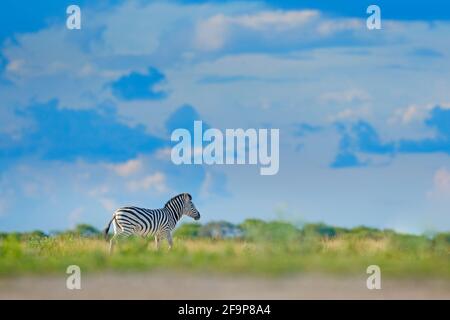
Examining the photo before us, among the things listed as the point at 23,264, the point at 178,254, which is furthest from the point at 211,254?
the point at 23,264

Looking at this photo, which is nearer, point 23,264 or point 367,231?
point 23,264

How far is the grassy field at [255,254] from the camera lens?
75.4 ft

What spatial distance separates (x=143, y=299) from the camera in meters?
21.3

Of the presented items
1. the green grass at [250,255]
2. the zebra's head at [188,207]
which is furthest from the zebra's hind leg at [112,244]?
the zebra's head at [188,207]

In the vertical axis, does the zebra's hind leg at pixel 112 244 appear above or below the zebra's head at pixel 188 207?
below

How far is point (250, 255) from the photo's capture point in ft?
77.8

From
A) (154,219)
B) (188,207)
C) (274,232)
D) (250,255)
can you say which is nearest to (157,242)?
(154,219)

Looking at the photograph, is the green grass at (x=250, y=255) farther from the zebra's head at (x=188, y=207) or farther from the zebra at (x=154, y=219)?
the zebra's head at (x=188, y=207)

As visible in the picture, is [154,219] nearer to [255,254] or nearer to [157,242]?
[157,242]

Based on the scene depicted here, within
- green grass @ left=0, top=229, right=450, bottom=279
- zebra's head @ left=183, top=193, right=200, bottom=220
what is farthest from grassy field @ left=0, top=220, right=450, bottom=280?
zebra's head @ left=183, top=193, right=200, bottom=220

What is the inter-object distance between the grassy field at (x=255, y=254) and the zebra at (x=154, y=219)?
14.2 inches
